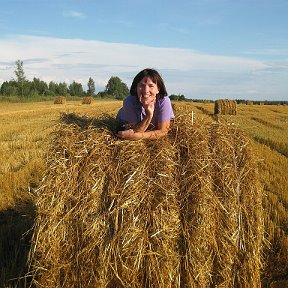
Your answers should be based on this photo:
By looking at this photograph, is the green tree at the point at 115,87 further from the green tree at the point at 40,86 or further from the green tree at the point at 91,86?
the green tree at the point at 40,86

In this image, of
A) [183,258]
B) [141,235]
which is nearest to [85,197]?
[141,235]

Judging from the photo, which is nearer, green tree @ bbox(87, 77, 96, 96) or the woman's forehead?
the woman's forehead

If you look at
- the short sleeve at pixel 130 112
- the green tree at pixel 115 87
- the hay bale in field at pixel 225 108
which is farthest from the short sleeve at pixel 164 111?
the green tree at pixel 115 87

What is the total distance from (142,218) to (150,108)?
1.16 m

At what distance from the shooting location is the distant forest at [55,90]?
7054cm

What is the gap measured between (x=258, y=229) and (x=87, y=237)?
171 cm

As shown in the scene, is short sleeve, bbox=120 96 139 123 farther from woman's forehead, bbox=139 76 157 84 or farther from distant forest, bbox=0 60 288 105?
distant forest, bbox=0 60 288 105

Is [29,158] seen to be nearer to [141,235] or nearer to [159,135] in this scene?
[159,135]

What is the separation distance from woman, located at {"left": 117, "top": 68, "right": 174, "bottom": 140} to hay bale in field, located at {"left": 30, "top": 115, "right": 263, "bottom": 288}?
137mm

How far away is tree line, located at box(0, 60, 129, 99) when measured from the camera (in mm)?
71500

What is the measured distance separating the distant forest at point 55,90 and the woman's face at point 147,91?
49.7 m

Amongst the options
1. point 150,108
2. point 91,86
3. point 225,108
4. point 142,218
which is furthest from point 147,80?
point 91,86

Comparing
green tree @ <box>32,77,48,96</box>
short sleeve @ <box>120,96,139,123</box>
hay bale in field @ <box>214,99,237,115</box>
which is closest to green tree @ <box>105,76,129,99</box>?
green tree @ <box>32,77,48,96</box>

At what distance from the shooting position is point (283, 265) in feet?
16.2
